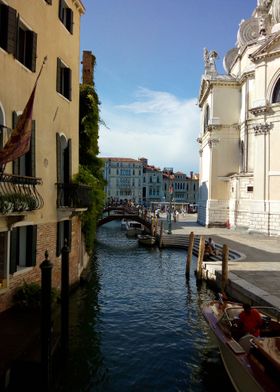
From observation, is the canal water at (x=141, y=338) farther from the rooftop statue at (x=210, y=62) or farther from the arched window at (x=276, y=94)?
the rooftop statue at (x=210, y=62)

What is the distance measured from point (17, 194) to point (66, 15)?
24.2ft

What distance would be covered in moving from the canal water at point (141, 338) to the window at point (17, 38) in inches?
281

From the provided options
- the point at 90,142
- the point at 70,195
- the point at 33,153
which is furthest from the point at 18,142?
the point at 90,142

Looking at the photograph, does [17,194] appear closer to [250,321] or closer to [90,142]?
[250,321]

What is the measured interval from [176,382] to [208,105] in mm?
33044

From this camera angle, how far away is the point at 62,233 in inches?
488

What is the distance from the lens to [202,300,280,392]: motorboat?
577cm

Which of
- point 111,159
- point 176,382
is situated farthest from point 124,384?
point 111,159

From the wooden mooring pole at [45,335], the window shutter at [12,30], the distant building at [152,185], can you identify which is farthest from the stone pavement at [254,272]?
the distant building at [152,185]

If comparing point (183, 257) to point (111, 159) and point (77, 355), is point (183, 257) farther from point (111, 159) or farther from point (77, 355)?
point (111, 159)

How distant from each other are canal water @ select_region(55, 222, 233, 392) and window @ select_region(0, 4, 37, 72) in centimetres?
715

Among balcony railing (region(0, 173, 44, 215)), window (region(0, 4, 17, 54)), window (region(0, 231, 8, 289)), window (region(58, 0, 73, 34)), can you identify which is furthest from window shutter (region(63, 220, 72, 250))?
window (region(58, 0, 73, 34))

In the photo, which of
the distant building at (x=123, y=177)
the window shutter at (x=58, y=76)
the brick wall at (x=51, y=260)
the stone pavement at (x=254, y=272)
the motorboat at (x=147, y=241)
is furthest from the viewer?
the distant building at (x=123, y=177)

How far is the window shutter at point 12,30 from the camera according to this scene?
8.45 meters
